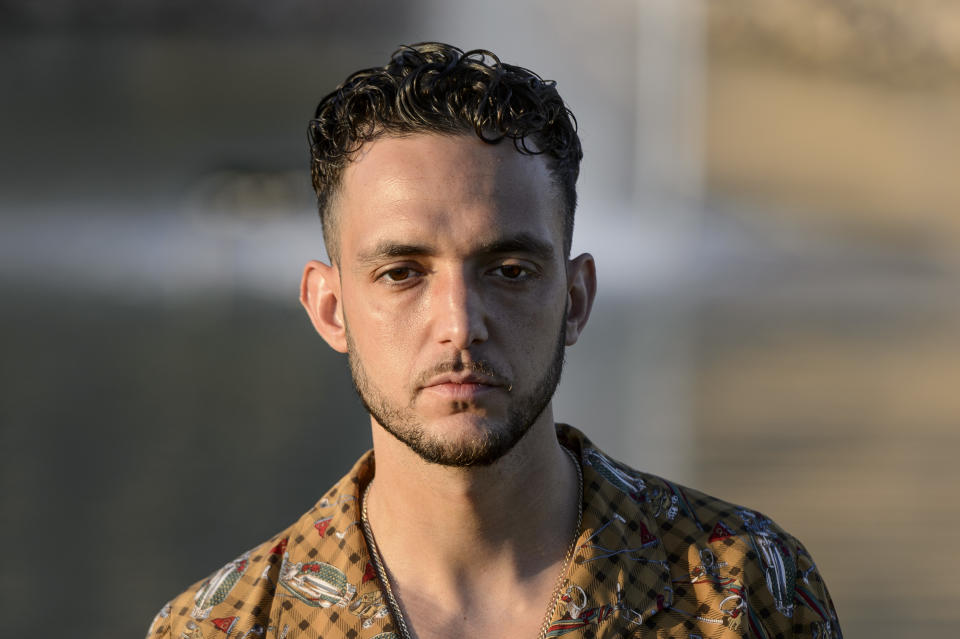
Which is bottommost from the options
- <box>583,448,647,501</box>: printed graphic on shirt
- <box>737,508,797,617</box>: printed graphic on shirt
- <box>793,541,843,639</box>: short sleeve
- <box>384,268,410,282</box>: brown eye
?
A: <box>793,541,843,639</box>: short sleeve

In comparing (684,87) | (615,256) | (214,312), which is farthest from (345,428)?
(684,87)

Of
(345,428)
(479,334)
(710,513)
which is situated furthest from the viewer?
(345,428)

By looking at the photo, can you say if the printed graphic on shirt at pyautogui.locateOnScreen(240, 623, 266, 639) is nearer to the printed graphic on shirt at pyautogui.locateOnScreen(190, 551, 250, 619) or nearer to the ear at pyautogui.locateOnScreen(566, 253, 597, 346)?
the printed graphic on shirt at pyautogui.locateOnScreen(190, 551, 250, 619)

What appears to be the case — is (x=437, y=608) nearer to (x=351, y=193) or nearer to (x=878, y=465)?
(x=351, y=193)

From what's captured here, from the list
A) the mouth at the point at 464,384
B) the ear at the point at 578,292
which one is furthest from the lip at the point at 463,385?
the ear at the point at 578,292

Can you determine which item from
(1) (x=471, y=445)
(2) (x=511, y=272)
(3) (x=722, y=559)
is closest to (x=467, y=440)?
(1) (x=471, y=445)

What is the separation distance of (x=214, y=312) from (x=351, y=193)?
1418 mm

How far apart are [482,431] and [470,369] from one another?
1.8 inches

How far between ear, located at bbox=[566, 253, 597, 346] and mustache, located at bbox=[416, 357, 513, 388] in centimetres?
11

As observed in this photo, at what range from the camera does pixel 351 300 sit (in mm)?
779

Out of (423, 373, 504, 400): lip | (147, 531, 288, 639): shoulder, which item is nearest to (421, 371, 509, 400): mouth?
(423, 373, 504, 400): lip

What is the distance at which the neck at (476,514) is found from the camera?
753 millimetres

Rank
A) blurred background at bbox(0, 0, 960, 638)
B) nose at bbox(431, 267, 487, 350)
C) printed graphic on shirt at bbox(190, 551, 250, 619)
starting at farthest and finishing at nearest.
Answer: blurred background at bbox(0, 0, 960, 638), printed graphic on shirt at bbox(190, 551, 250, 619), nose at bbox(431, 267, 487, 350)

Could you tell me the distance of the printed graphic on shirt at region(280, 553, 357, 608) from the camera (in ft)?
2.54
